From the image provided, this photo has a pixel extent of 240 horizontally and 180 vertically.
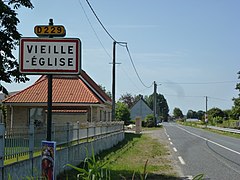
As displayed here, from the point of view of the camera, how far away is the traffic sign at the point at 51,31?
20.2 feet

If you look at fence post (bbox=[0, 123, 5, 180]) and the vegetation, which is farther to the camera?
the vegetation

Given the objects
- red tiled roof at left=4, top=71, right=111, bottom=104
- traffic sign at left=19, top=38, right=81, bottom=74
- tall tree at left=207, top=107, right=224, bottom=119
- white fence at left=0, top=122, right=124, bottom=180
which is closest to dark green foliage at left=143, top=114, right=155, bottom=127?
red tiled roof at left=4, top=71, right=111, bottom=104

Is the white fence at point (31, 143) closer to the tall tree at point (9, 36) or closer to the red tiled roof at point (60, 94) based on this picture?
the tall tree at point (9, 36)

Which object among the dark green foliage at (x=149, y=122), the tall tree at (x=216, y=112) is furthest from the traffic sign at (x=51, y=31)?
the tall tree at (x=216, y=112)

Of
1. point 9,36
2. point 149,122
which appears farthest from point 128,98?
point 9,36

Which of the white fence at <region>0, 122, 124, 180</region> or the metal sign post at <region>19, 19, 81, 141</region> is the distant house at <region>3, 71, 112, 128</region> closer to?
the white fence at <region>0, 122, 124, 180</region>

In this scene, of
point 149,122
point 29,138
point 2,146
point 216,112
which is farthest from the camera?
point 216,112

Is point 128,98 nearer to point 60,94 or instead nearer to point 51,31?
point 60,94

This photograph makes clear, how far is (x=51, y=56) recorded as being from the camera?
6145mm

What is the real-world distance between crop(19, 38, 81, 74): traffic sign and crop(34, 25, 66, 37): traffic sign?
0.08 m

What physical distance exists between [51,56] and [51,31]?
1.14 ft

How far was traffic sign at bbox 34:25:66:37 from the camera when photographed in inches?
242

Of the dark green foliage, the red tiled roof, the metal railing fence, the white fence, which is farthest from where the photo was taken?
the dark green foliage

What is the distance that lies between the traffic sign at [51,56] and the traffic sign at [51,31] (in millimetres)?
81
